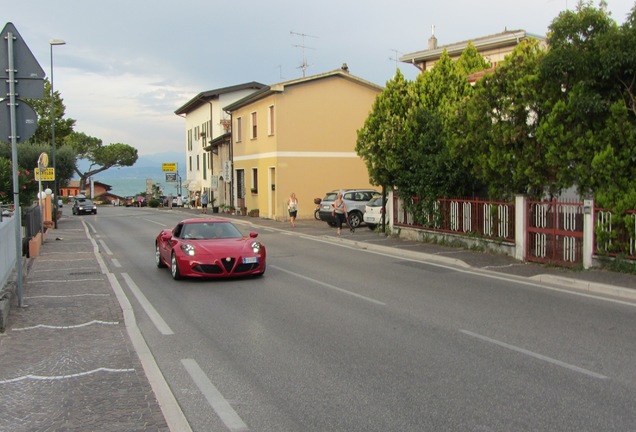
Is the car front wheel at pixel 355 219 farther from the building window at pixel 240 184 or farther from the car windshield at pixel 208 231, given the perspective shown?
the building window at pixel 240 184

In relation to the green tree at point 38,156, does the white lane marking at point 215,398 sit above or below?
below

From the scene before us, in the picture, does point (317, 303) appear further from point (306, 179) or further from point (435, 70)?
point (306, 179)

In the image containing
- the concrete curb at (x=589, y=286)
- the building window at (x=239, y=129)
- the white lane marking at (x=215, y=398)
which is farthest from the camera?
the building window at (x=239, y=129)

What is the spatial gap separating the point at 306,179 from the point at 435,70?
48.4 ft

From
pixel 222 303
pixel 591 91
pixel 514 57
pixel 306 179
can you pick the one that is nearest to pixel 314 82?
pixel 306 179

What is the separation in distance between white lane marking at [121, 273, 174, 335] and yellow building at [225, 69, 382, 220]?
21299 millimetres

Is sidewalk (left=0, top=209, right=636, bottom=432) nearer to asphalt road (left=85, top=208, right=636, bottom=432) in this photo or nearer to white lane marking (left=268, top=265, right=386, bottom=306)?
asphalt road (left=85, top=208, right=636, bottom=432)

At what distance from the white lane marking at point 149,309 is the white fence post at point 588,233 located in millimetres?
8945

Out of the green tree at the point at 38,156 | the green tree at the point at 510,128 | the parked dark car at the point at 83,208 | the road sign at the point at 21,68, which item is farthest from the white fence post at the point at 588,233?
→ the parked dark car at the point at 83,208

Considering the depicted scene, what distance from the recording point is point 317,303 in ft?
32.2

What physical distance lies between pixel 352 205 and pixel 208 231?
14669mm

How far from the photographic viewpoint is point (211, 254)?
1198 cm

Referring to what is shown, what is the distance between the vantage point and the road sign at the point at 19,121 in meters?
8.63

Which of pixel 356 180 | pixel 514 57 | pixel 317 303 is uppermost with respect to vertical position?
pixel 514 57
